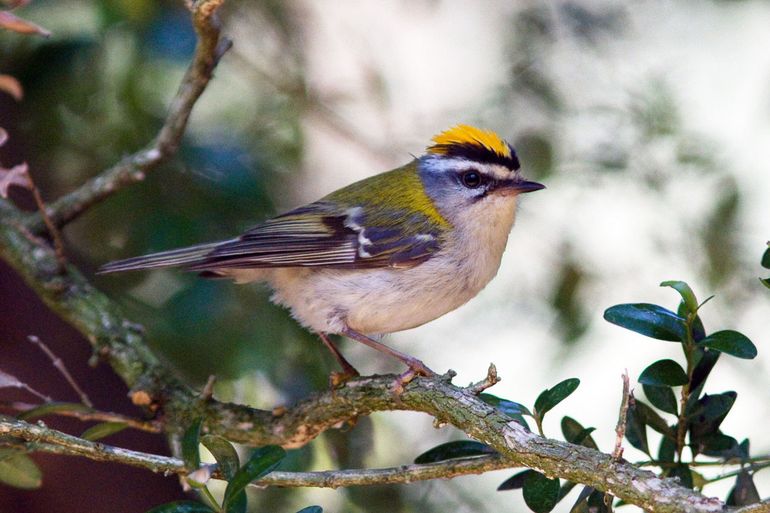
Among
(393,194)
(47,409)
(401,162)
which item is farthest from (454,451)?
(401,162)

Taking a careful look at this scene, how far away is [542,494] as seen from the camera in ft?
5.22

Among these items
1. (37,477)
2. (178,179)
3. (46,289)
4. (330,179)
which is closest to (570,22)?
(330,179)

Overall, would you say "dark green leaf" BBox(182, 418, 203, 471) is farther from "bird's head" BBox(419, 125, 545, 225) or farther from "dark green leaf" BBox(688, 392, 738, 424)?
"bird's head" BBox(419, 125, 545, 225)

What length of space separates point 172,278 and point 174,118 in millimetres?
736

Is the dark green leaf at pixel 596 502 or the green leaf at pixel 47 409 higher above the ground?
the green leaf at pixel 47 409

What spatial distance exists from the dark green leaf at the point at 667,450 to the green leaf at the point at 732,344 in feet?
0.81

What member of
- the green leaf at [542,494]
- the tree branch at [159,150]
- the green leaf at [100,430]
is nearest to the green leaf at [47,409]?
the green leaf at [100,430]

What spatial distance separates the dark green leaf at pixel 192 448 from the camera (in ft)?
4.96

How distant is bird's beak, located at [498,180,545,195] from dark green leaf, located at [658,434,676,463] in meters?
0.88

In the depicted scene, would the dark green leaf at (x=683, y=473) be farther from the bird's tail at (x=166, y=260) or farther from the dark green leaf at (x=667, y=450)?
the bird's tail at (x=166, y=260)

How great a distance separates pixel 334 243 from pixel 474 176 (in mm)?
438

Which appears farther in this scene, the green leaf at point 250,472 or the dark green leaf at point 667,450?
the dark green leaf at point 667,450

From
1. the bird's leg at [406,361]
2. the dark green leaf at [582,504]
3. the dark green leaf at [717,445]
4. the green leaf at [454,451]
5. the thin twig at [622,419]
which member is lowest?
the dark green leaf at [582,504]

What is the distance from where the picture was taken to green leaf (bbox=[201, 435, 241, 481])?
5.14 feet
